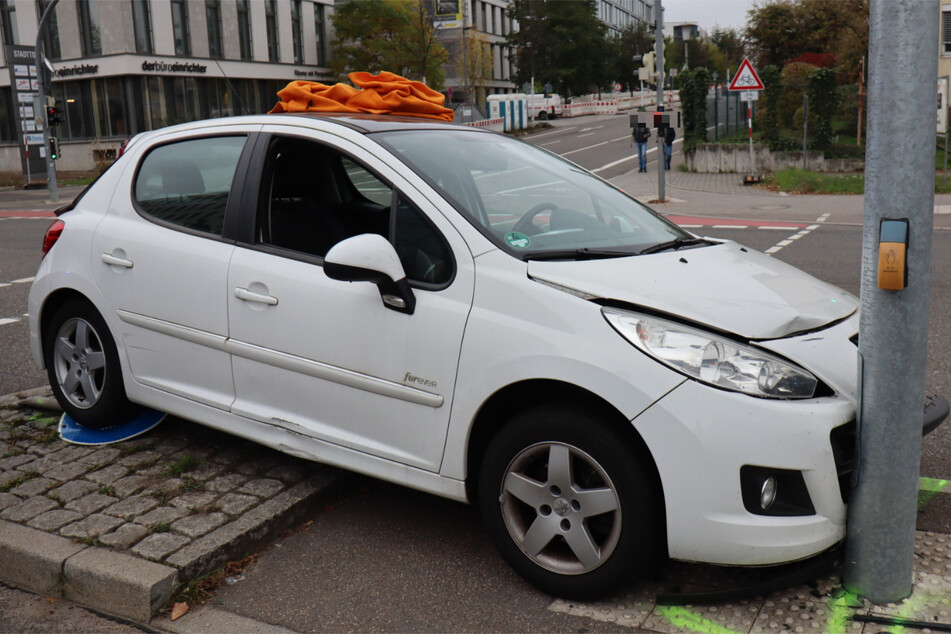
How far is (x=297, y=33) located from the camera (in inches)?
2329

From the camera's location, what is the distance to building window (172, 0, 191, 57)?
157ft

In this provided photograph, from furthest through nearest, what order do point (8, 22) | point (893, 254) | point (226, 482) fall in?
point (8, 22)
point (226, 482)
point (893, 254)

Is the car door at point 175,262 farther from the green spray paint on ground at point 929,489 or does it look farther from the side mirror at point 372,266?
the green spray paint on ground at point 929,489

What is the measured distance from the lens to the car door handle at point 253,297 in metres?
3.92

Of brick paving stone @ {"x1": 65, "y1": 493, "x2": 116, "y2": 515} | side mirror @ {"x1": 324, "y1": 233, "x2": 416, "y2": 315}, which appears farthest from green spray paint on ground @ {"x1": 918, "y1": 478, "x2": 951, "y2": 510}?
brick paving stone @ {"x1": 65, "y1": 493, "x2": 116, "y2": 515}

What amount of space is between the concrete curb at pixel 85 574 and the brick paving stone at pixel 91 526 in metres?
0.07

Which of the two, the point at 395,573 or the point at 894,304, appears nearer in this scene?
the point at 894,304

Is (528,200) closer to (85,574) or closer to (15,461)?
(85,574)

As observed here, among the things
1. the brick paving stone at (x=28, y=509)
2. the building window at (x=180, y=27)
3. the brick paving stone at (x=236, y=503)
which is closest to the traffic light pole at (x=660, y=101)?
the brick paving stone at (x=236, y=503)

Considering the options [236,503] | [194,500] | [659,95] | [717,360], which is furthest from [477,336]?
[659,95]

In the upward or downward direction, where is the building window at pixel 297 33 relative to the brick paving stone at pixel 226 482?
upward

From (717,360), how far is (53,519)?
2.71 m

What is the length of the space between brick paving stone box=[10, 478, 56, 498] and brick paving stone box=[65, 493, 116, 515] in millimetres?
240

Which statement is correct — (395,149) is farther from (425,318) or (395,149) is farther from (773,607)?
(773,607)
